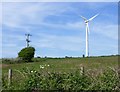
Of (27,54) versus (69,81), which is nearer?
(69,81)

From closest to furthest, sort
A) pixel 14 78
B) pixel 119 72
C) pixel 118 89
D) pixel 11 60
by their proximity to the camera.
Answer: pixel 118 89, pixel 119 72, pixel 14 78, pixel 11 60

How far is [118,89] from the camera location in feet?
36.8

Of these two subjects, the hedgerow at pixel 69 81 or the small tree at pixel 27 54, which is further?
the small tree at pixel 27 54

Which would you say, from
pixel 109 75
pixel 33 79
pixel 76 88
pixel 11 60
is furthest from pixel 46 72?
pixel 11 60

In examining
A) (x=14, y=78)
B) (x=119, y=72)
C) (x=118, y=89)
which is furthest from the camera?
(x=14, y=78)

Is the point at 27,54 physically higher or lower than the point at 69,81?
higher

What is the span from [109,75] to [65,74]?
1497mm

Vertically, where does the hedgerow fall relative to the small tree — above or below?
below

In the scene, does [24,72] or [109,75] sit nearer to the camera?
[109,75]

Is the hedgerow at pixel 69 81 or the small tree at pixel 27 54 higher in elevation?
the small tree at pixel 27 54

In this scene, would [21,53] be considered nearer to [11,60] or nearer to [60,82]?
[11,60]

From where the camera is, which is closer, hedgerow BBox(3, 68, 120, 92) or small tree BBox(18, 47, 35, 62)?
hedgerow BBox(3, 68, 120, 92)

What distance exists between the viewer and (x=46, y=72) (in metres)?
12.0

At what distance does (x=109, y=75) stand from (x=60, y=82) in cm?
168
